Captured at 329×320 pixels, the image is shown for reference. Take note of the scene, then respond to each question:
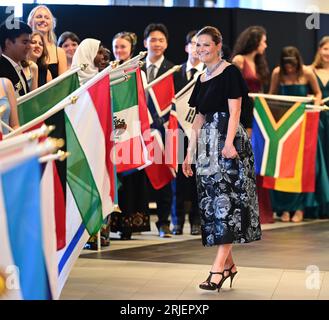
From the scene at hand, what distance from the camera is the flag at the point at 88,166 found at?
19.5 ft

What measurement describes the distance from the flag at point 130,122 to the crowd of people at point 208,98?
0.29 m

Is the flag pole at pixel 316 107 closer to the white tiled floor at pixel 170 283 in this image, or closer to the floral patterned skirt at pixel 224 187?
the white tiled floor at pixel 170 283

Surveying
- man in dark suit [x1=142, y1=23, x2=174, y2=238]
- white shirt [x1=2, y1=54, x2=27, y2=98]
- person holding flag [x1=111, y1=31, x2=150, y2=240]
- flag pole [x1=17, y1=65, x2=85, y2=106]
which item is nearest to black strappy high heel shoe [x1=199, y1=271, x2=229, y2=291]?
flag pole [x1=17, y1=65, x2=85, y2=106]

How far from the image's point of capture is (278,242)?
846 cm

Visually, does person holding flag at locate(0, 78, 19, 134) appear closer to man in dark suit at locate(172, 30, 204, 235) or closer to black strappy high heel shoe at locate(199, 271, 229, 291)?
black strappy high heel shoe at locate(199, 271, 229, 291)

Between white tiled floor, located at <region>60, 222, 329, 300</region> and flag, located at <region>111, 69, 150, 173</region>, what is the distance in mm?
919

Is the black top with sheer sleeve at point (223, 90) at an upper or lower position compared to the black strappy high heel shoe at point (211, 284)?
upper

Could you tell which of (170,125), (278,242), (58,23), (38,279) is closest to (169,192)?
(170,125)

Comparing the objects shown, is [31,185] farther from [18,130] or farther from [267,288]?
[267,288]

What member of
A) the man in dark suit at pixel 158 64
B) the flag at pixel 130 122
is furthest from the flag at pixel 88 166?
the man in dark suit at pixel 158 64

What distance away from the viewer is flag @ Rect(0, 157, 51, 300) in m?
3.94

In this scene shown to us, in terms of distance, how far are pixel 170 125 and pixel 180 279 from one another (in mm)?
2586

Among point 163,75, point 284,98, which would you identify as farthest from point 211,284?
point 284,98

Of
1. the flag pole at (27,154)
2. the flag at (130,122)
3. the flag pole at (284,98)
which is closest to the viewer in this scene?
the flag pole at (27,154)
